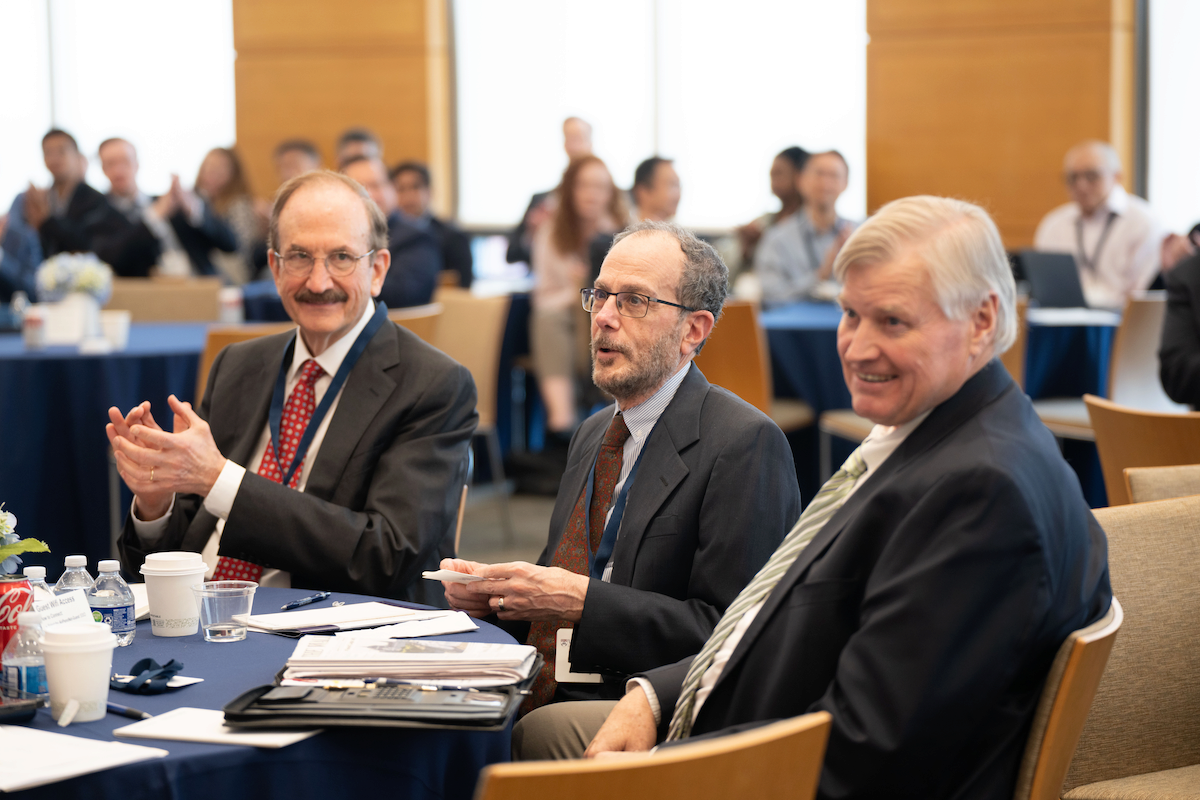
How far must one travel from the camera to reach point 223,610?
185 cm

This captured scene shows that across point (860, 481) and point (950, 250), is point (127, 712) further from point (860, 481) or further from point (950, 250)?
point (950, 250)

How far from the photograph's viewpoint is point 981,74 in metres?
7.84

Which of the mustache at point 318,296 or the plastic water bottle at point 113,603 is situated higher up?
the mustache at point 318,296

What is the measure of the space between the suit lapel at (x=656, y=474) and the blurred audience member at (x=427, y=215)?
5502mm

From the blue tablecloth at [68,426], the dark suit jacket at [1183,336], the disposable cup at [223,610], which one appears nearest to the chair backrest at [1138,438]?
the dark suit jacket at [1183,336]

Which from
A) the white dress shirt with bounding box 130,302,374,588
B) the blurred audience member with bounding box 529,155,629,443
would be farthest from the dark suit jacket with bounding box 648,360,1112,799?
the blurred audience member with bounding box 529,155,629,443

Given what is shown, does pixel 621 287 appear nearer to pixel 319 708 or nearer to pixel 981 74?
pixel 319 708

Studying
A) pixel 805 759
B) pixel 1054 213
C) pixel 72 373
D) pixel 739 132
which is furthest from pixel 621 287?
pixel 739 132

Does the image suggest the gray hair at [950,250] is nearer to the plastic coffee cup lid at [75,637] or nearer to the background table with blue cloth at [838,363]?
the plastic coffee cup lid at [75,637]

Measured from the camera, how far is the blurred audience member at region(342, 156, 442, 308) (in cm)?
589

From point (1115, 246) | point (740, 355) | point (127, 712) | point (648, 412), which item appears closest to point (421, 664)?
point (127, 712)

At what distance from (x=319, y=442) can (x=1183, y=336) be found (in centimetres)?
281

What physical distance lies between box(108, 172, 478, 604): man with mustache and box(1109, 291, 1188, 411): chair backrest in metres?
2.96

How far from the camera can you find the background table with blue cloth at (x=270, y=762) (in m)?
1.33
